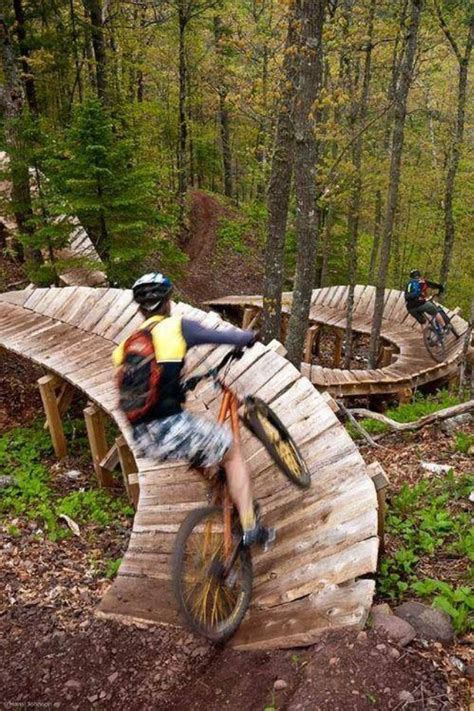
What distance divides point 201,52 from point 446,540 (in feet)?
92.6

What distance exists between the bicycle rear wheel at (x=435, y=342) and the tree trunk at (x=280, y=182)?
6.05 m

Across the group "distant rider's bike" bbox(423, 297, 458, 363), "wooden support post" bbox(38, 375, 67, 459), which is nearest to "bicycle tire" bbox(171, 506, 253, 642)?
"wooden support post" bbox(38, 375, 67, 459)

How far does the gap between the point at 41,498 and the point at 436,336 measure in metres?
11.9

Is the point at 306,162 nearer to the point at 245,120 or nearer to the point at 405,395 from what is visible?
the point at 405,395

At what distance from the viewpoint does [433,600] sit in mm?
4023

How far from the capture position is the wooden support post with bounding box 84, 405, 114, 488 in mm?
8211

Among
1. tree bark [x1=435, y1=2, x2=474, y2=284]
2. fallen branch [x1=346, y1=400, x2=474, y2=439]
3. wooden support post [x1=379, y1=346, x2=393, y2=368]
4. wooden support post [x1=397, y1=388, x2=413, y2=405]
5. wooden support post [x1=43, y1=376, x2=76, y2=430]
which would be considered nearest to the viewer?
fallen branch [x1=346, y1=400, x2=474, y2=439]

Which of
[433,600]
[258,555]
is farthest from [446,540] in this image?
[258,555]

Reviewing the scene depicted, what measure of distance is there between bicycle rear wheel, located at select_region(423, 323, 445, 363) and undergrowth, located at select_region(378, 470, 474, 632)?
9531mm

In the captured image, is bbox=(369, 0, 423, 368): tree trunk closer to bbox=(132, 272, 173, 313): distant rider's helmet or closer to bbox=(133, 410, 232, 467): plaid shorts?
bbox=(132, 272, 173, 313): distant rider's helmet

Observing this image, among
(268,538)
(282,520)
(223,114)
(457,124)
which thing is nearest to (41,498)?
(282,520)

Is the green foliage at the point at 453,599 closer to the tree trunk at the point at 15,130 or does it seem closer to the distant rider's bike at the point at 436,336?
the tree trunk at the point at 15,130

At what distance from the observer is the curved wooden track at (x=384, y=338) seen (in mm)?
13547

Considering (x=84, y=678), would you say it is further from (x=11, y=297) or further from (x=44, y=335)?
(x=11, y=297)
